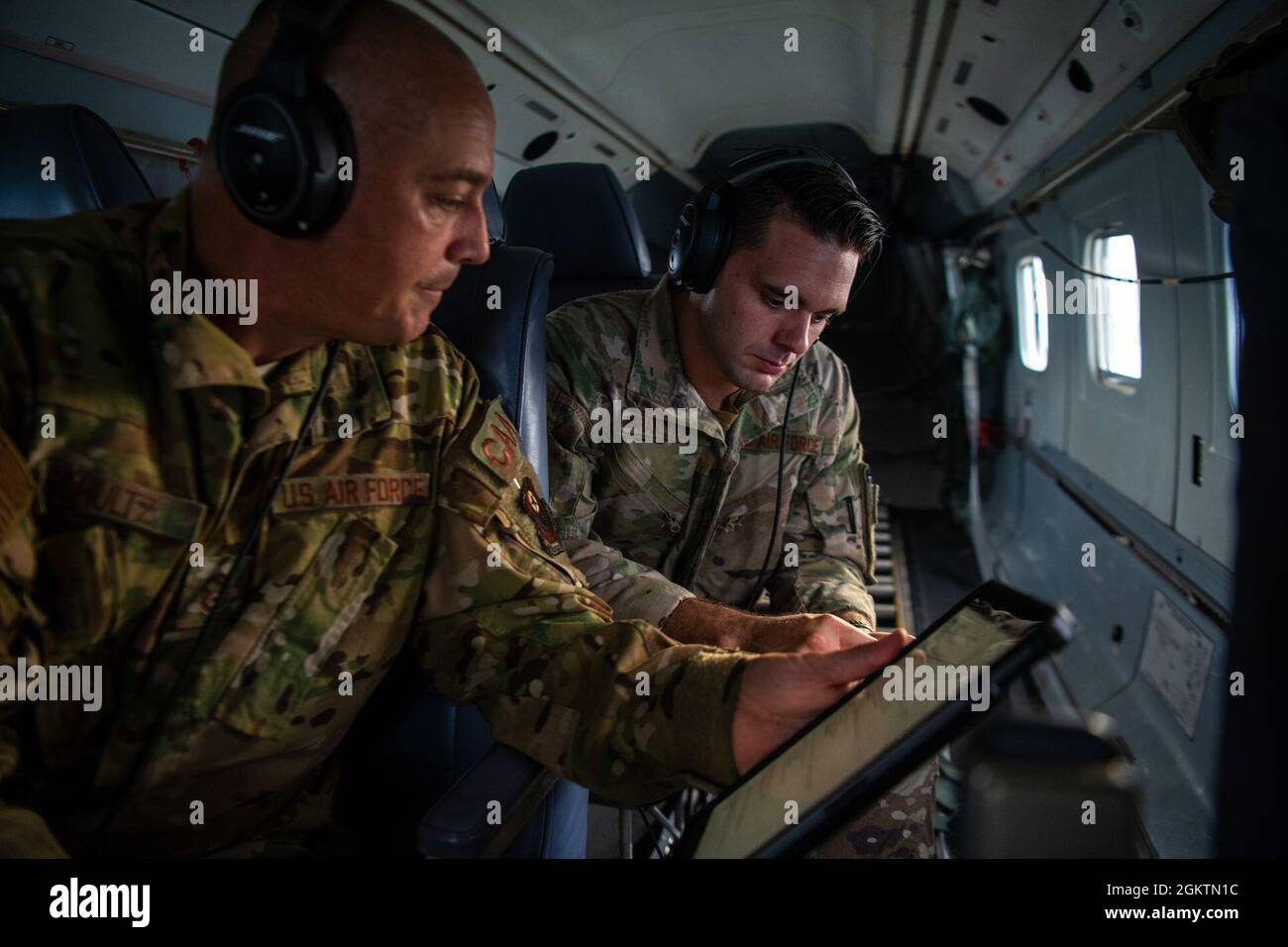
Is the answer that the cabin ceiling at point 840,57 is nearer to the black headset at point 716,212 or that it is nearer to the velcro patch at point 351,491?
the black headset at point 716,212

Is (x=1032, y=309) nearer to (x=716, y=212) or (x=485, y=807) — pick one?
(x=716, y=212)

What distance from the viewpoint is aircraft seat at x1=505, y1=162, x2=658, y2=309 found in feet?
7.21

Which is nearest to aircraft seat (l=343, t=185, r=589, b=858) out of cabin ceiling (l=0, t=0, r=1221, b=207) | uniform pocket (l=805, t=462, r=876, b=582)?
cabin ceiling (l=0, t=0, r=1221, b=207)

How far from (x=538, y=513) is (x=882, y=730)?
0.64 m

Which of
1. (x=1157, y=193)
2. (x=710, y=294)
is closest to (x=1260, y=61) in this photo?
(x=710, y=294)

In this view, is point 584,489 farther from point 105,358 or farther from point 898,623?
point 898,623

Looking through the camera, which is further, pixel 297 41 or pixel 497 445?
pixel 497 445

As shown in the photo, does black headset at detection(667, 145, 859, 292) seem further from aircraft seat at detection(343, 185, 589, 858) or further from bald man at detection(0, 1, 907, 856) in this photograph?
bald man at detection(0, 1, 907, 856)

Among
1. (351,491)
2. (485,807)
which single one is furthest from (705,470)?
(485,807)

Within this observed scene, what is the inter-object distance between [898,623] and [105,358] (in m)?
3.50

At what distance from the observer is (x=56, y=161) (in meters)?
1.57

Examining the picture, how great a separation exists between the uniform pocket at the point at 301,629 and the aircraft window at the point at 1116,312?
2705mm

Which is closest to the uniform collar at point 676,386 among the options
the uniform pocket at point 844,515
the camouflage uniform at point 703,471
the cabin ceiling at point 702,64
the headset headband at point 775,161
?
the camouflage uniform at point 703,471

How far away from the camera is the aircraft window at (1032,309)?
4.55 meters
